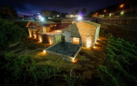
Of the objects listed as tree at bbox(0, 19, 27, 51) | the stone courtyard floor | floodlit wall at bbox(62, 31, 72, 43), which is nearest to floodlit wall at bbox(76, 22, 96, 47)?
the stone courtyard floor

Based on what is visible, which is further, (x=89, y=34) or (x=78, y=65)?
(x=89, y=34)

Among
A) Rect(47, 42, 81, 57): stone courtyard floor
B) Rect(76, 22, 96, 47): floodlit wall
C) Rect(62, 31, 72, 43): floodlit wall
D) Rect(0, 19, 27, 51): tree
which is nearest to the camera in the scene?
Rect(0, 19, 27, 51): tree

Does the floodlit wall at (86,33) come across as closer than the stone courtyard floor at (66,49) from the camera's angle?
No

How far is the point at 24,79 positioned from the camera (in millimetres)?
6352

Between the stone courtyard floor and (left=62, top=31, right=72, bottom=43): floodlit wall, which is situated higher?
(left=62, top=31, right=72, bottom=43): floodlit wall

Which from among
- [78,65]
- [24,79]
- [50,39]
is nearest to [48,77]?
[24,79]

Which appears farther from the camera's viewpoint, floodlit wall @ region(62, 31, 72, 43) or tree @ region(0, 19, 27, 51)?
floodlit wall @ region(62, 31, 72, 43)

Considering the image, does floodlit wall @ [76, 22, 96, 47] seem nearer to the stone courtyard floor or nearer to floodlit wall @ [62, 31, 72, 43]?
the stone courtyard floor

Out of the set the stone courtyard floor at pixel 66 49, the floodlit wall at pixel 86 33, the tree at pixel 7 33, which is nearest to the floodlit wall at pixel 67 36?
the stone courtyard floor at pixel 66 49

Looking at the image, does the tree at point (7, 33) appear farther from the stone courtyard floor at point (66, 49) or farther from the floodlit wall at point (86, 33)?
the floodlit wall at point (86, 33)

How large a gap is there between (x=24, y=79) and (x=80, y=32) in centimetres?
1281

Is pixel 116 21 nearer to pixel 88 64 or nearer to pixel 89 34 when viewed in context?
pixel 89 34

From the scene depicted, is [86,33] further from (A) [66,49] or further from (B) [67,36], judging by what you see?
(A) [66,49]

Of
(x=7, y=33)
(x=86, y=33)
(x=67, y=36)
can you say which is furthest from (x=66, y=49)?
(x=7, y=33)
